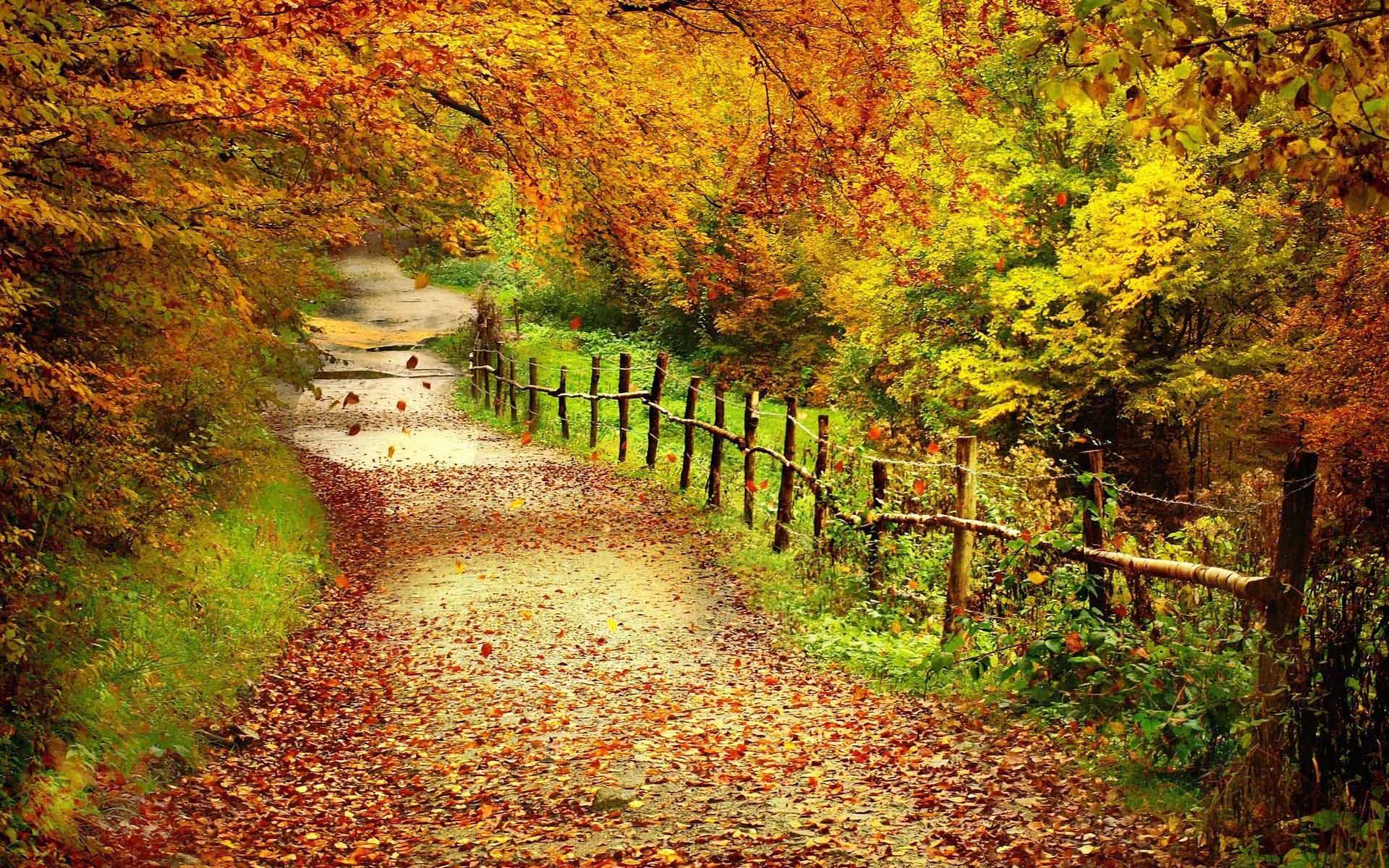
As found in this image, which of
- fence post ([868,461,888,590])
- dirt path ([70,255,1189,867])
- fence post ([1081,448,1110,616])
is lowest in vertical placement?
dirt path ([70,255,1189,867])

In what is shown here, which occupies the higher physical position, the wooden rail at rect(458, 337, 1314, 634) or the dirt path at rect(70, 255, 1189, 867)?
the wooden rail at rect(458, 337, 1314, 634)

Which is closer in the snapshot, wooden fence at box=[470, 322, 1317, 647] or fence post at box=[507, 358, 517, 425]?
wooden fence at box=[470, 322, 1317, 647]

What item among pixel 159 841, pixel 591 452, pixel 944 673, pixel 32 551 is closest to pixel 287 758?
pixel 159 841

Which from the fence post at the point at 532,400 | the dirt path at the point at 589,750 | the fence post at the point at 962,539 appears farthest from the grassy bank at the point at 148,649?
the fence post at the point at 532,400

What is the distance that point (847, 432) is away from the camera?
20734mm

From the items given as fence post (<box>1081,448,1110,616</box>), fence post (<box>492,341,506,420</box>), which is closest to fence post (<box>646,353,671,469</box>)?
fence post (<box>492,341,506,420</box>)

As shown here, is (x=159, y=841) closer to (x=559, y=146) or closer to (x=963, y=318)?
(x=559, y=146)

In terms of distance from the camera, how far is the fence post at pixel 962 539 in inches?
299

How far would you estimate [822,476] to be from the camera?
10.4 metres

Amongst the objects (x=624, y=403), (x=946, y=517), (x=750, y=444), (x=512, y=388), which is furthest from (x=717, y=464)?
(x=512, y=388)

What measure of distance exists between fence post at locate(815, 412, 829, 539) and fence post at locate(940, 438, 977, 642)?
92.4 inches

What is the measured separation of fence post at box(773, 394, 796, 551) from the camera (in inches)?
446

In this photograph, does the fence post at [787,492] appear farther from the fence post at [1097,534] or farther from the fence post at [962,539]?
the fence post at [1097,534]

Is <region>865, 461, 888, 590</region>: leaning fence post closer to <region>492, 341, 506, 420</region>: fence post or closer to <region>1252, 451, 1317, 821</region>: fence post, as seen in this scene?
<region>1252, 451, 1317, 821</region>: fence post
